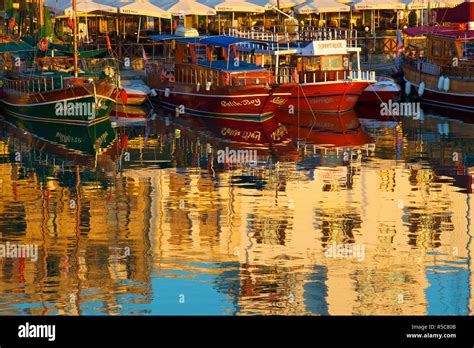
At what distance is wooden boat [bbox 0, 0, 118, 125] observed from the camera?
51125 millimetres

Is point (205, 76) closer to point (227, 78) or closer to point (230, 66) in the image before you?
point (230, 66)

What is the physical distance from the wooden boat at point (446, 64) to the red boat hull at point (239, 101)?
8114 mm

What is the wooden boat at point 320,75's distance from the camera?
175ft

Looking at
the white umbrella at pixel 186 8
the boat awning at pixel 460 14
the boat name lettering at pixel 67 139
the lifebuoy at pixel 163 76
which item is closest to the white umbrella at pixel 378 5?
the boat awning at pixel 460 14

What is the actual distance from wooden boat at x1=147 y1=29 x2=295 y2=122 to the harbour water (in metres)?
5.25

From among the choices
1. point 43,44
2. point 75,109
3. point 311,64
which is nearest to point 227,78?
point 311,64

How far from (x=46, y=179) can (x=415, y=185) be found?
33.2 ft

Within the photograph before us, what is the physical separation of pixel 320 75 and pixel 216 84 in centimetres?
417

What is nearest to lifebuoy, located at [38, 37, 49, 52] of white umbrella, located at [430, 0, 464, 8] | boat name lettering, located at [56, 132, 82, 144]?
boat name lettering, located at [56, 132, 82, 144]

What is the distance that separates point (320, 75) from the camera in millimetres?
53531

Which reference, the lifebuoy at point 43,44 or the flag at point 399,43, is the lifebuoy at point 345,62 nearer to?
the flag at point 399,43
